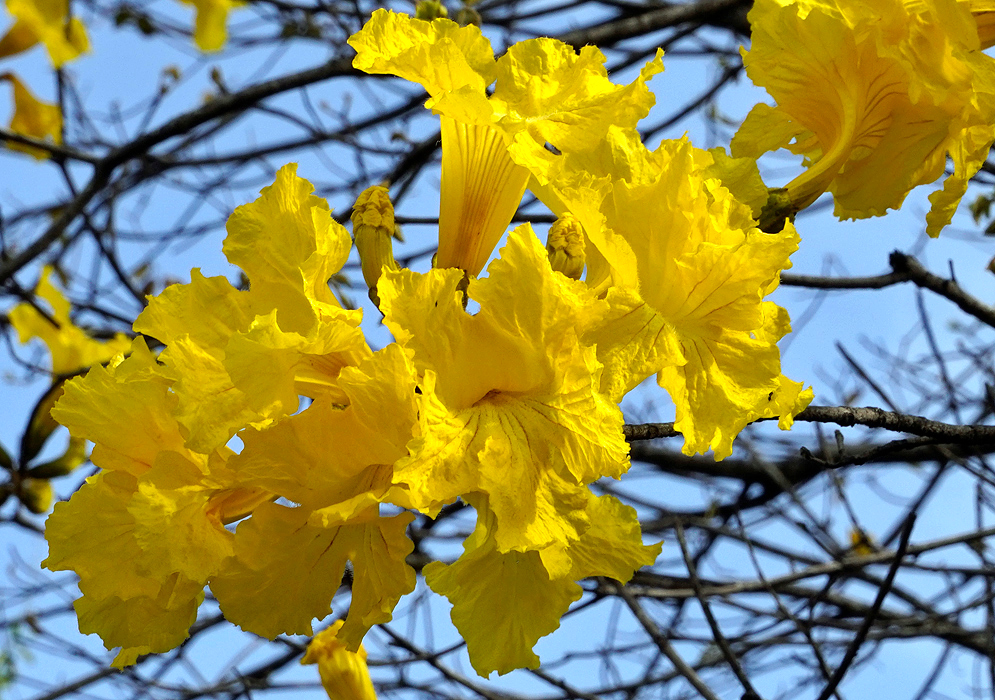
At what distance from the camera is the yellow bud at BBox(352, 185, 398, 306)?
154 centimetres

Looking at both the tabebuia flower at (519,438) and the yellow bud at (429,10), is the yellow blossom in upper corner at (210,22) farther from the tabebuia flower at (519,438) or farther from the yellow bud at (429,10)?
the tabebuia flower at (519,438)

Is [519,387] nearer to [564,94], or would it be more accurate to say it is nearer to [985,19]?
[564,94]

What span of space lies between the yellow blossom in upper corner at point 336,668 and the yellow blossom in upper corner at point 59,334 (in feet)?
7.26

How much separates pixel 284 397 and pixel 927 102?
1.34m

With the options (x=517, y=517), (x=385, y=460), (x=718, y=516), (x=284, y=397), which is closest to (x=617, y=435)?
(x=517, y=517)

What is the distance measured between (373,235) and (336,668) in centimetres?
118

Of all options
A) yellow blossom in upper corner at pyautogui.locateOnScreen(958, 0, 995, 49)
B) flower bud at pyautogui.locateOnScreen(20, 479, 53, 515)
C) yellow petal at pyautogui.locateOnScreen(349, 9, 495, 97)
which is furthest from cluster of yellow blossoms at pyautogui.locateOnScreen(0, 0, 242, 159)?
yellow blossom in upper corner at pyautogui.locateOnScreen(958, 0, 995, 49)

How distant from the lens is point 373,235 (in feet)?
5.06

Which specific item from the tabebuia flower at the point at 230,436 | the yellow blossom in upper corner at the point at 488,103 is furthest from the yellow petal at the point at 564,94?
A: the tabebuia flower at the point at 230,436

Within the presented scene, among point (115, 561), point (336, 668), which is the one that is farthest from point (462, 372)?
point (336, 668)

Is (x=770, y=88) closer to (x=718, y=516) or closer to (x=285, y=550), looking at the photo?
(x=285, y=550)

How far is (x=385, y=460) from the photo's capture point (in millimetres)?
1305

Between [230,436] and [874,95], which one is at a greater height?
[874,95]

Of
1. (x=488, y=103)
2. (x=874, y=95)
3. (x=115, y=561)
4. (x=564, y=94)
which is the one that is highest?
(x=874, y=95)
